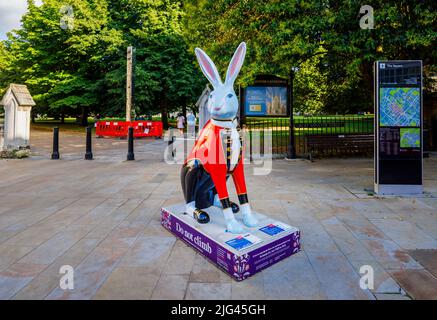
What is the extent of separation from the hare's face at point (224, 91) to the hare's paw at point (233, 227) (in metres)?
1.20

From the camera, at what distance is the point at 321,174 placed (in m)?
8.76

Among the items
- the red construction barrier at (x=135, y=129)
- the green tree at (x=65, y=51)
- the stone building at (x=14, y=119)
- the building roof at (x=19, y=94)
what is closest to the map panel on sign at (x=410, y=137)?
the stone building at (x=14, y=119)

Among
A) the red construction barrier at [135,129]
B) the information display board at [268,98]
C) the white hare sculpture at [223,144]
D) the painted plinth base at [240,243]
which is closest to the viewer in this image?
the painted plinth base at [240,243]

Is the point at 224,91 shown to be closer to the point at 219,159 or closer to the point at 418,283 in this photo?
the point at 219,159

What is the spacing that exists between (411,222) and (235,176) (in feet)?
9.25

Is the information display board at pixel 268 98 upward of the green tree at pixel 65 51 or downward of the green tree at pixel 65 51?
downward

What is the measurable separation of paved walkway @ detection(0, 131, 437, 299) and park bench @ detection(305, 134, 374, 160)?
11.2 ft

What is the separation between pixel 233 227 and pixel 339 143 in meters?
8.82

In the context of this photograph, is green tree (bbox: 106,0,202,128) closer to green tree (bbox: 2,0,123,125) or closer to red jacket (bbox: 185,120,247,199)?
green tree (bbox: 2,0,123,125)

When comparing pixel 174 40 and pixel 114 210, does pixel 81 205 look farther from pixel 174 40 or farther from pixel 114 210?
pixel 174 40

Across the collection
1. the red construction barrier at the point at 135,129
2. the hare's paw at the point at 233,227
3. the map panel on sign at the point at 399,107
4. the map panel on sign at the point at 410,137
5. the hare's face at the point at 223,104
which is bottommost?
the hare's paw at the point at 233,227

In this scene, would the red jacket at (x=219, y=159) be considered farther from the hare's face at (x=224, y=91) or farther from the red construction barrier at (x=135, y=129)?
the red construction barrier at (x=135, y=129)

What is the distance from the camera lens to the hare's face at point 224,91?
12.5 feet
